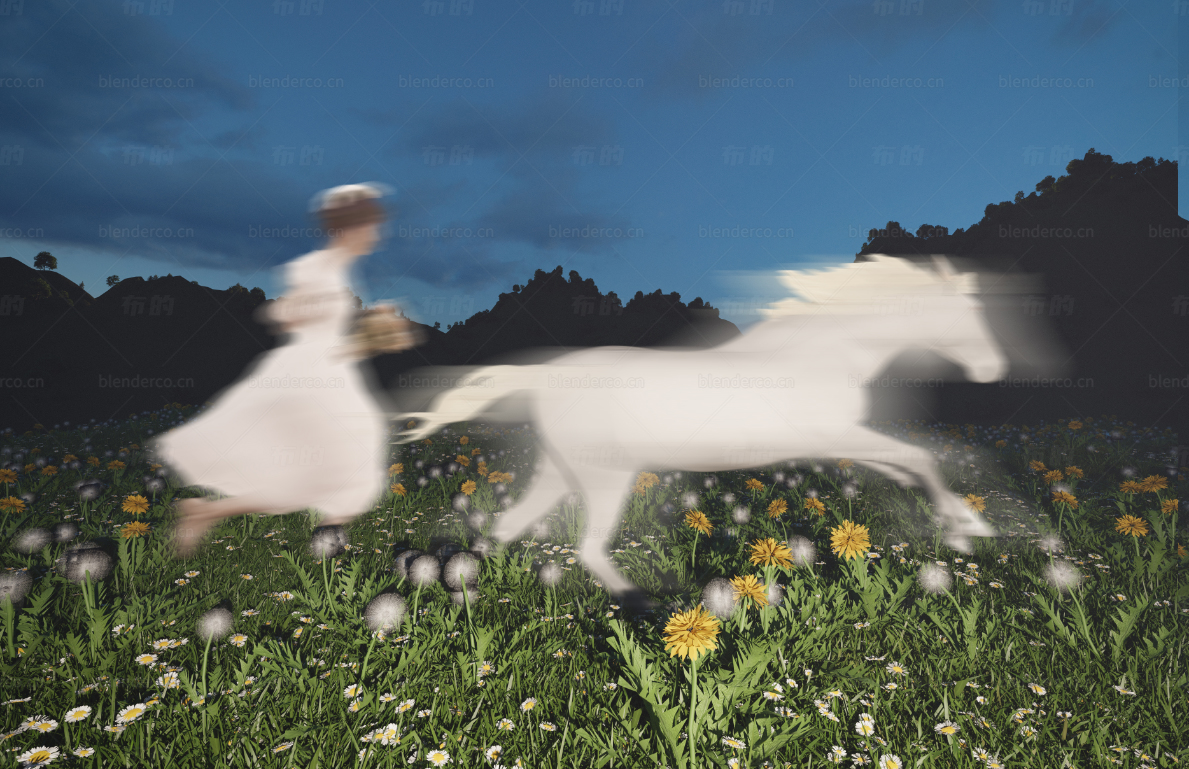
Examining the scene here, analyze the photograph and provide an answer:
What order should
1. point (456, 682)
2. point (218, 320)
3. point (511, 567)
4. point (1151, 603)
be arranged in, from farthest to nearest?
point (218, 320) → point (511, 567) → point (1151, 603) → point (456, 682)

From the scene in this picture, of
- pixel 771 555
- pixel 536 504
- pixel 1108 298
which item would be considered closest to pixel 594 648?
pixel 771 555

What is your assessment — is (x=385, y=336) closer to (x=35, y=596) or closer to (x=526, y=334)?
(x=35, y=596)

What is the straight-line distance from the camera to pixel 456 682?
164 cm

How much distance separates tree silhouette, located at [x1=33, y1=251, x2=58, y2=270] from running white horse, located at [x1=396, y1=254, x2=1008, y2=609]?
5032 cm

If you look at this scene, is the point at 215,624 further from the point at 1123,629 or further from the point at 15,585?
the point at 1123,629

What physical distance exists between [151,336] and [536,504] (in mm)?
24355

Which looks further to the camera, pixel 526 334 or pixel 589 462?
pixel 526 334

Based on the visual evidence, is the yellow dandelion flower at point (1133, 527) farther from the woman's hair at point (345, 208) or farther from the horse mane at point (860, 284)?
the woman's hair at point (345, 208)

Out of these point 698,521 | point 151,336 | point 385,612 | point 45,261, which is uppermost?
point 45,261

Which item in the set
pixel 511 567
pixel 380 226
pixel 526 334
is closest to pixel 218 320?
pixel 526 334

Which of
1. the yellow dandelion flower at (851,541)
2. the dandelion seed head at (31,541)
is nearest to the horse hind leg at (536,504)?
the yellow dandelion flower at (851,541)

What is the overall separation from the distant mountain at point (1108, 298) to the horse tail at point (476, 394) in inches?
333

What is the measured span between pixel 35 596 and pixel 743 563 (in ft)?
10.8

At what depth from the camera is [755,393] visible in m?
2.72
